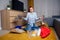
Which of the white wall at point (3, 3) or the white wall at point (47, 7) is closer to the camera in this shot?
the white wall at point (3, 3)

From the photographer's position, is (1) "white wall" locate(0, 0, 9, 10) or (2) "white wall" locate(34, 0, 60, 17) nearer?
(1) "white wall" locate(0, 0, 9, 10)

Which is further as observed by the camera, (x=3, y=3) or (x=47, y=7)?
(x=47, y=7)

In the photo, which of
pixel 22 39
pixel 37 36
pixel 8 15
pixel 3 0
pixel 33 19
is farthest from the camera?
pixel 3 0

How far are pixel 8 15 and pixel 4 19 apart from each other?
229 mm

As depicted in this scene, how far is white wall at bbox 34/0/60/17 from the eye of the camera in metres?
6.61

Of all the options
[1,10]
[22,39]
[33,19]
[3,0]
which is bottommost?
[22,39]

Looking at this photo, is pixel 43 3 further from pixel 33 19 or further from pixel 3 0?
pixel 33 19

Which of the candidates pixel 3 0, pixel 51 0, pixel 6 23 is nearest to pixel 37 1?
pixel 51 0

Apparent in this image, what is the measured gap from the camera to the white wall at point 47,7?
21.7 ft

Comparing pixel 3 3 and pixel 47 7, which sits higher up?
pixel 3 3

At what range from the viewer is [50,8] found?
6.67 metres

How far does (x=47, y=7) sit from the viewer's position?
670cm

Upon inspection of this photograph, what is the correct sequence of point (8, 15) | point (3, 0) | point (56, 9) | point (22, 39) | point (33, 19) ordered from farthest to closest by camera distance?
point (56, 9), point (3, 0), point (8, 15), point (33, 19), point (22, 39)

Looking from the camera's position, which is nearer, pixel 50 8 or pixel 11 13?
pixel 11 13
